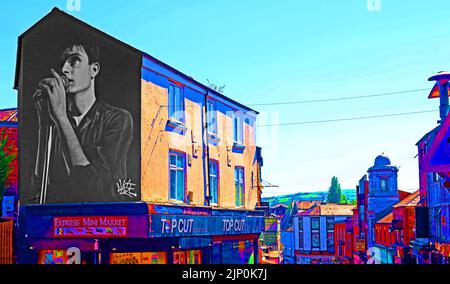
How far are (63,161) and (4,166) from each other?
2.54 metres

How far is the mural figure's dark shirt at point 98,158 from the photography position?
20750 mm

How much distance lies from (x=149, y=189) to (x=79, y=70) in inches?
187

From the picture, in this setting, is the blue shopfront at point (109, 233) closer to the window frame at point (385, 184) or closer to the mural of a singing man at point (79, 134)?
the mural of a singing man at point (79, 134)

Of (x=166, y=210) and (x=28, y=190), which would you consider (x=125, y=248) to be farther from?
(x=28, y=190)

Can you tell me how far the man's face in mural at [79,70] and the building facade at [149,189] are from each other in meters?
0.61

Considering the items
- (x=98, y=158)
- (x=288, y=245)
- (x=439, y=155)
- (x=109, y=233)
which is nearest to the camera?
(x=439, y=155)

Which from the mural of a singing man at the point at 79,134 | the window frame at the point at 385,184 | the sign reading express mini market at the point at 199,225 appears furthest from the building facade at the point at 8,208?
the window frame at the point at 385,184

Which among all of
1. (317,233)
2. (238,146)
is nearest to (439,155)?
(238,146)

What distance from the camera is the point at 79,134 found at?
21.2m

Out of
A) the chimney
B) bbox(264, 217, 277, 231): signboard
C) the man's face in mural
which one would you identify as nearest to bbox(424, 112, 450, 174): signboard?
the chimney

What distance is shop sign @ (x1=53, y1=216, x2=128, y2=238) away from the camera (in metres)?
20.4

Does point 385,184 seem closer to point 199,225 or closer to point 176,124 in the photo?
point 199,225

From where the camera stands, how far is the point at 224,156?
25578mm
